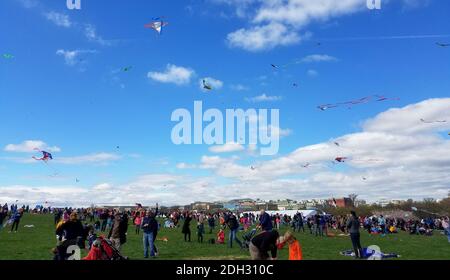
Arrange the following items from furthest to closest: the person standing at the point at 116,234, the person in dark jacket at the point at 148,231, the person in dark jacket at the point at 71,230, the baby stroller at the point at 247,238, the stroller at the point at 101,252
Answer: the baby stroller at the point at 247,238 < the person in dark jacket at the point at 148,231 < the person standing at the point at 116,234 < the person in dark jacket at the point at 71,230 < the stroller at the point at 101,252

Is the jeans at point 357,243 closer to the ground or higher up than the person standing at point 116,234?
closer to the ground

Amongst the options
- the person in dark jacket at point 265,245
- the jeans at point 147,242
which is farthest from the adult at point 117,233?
the person in dark jacket at point 265,245

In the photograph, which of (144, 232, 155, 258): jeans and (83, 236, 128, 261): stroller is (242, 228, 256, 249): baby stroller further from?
(83, 236, 128, 261): stroller

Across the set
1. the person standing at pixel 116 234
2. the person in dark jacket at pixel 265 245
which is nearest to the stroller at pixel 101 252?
the person standing at pixel 116 234

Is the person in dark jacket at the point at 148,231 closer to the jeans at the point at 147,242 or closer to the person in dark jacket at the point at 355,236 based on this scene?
the jeans at the point at 147,242

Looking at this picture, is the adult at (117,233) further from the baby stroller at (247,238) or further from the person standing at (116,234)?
the baby stroller at (247,238)

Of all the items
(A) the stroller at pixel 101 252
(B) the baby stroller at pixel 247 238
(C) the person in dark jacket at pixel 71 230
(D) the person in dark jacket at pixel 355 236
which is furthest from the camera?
(B) the baby stroller at pixel 247 238

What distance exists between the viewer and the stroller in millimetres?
11367

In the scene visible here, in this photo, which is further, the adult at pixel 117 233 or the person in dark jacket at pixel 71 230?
the adult at pixel 117 233

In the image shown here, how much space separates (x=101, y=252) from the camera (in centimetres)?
1168

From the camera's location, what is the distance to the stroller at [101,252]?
11367 millimetres
